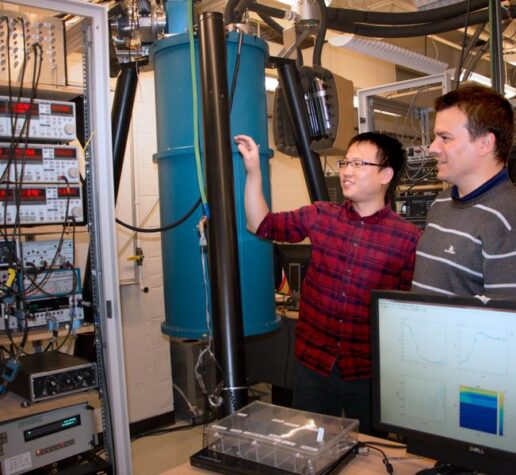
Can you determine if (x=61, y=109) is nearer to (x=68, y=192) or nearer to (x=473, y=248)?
(x=68, y=192)

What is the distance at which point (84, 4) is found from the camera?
6.37 feet

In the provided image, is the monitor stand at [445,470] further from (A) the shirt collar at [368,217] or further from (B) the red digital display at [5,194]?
(B) the red digital display at [5,194]

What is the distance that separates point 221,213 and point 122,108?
2.62 ft

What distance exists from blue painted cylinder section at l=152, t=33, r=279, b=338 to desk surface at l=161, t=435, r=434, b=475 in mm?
566

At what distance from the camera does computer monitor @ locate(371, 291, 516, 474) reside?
3.16ft

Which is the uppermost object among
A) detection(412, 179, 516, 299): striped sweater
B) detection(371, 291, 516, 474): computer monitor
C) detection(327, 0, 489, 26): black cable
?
detection(327, 0, 489, 26): black cable

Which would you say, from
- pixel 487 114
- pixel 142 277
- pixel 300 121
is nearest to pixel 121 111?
pixel 300 121

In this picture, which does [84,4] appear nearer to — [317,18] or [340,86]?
[317,18]

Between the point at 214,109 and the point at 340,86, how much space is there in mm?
1241

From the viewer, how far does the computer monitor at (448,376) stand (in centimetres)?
96

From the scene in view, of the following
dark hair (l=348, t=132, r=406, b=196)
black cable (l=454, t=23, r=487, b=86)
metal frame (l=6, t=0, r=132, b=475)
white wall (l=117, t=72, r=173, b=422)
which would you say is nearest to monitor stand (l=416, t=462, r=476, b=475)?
dark hair (l=348, t=132, r=406, b=196)

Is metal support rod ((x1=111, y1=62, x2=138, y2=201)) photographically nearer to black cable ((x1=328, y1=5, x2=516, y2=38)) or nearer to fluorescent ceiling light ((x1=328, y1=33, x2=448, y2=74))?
fluorescent ceiling light ((x1=328, y1=33, x2=448, y2=74))

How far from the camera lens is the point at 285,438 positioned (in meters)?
1.24

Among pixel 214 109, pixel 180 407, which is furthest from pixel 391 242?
pixel 180 407
